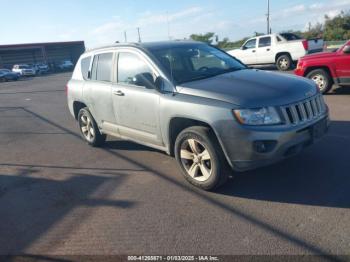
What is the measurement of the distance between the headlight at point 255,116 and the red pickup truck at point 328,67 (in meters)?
6.15

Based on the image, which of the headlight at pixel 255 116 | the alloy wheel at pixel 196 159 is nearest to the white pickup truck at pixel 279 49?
the alloy wheel at pixel 196 159

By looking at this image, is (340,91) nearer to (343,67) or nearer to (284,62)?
(343,67)

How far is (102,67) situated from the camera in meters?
6.20

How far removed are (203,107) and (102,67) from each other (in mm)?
2627

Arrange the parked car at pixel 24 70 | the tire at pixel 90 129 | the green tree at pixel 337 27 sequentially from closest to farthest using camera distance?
the tire at pixel 90 129 → the green tree at pixel 337 27 → the parked car at pixel 24 70

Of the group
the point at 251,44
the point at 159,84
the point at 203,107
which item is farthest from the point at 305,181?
the point at 251,44

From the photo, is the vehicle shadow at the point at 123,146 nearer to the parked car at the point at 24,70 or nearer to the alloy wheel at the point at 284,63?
the alloy wheel at the point at 284,63

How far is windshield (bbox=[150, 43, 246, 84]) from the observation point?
16.4 ft

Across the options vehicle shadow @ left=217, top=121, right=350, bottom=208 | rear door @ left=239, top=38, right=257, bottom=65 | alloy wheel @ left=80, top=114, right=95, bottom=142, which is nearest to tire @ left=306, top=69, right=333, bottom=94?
vehicle shadow @ left=217, top=121, right=350, bottom=208

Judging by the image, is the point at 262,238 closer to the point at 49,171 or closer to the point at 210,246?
the point at 210,246

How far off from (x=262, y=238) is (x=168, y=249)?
0.90m

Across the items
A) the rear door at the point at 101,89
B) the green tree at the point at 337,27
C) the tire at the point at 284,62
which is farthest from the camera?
the green tree at the point at 337,27

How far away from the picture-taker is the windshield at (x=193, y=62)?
4.99 metres

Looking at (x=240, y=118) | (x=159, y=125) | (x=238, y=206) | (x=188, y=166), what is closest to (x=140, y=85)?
(x=159, y=125)
